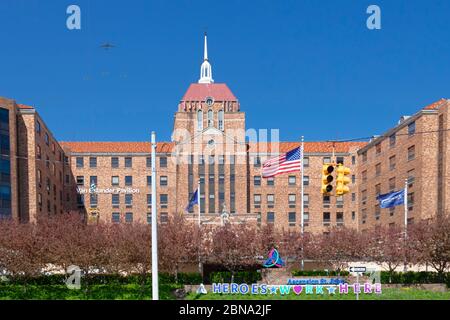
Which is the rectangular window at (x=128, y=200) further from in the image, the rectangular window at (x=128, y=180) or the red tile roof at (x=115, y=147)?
the red tile roof at (x=115, y=147)

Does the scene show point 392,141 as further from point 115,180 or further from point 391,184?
point 115,180

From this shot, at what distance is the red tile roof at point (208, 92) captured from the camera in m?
80.1

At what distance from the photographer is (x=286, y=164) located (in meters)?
25.7

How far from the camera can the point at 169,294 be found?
2595cm

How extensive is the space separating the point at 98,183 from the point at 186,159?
16.9 meters

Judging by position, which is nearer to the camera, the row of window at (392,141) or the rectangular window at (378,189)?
the row of window at (392,141)

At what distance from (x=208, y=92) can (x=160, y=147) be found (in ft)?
48.5

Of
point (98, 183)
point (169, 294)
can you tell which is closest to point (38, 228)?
point (169, 294)

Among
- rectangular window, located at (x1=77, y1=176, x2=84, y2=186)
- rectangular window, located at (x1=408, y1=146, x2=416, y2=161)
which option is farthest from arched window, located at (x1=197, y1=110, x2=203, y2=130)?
rectangular window, located at (x1=408, y1=146, x2=416, y2=161)

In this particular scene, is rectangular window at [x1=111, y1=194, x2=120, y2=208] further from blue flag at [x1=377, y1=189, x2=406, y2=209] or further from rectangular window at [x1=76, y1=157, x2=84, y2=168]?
blue flag at [x1=377, y1=189, x2=406, y2=209]

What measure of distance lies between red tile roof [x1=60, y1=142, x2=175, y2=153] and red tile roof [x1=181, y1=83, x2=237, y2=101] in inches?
422

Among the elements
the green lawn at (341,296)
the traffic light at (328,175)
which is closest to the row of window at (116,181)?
the green lawn at (341,296)

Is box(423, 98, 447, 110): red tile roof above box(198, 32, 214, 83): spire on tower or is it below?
below

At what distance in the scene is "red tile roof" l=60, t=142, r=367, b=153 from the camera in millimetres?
73938
